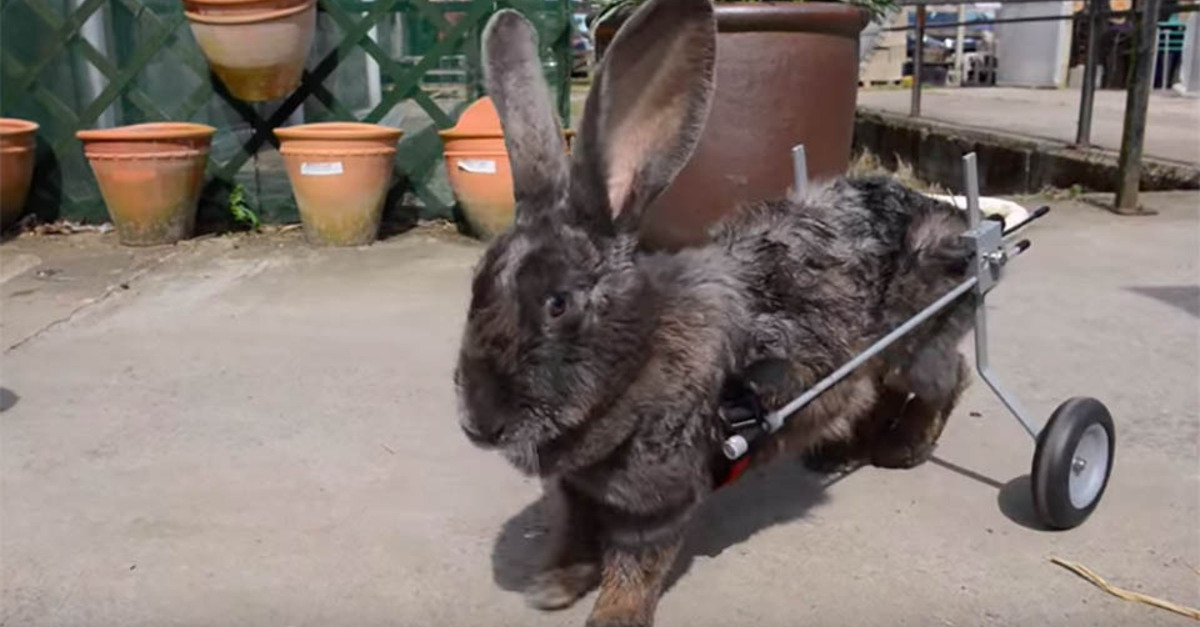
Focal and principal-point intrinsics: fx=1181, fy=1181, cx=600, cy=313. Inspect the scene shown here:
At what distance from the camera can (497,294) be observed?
1976 millimetres

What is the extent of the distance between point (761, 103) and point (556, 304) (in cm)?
284

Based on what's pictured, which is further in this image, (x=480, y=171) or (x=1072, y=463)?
(x=480, y=171)

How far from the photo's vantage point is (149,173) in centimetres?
589

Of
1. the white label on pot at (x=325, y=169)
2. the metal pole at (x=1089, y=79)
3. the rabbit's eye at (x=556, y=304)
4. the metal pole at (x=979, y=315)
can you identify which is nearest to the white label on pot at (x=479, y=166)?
the white label on pot at (x=325, y=169)

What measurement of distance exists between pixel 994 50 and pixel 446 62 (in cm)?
1269

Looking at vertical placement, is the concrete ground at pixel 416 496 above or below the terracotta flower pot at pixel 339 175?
below

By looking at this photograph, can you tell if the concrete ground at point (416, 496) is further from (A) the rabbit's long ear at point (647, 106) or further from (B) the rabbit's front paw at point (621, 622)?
(A) the rabbit's long ear at point (647, 106)

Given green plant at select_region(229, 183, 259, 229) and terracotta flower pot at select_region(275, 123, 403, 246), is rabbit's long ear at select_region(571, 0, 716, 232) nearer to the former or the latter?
terracotta flower pot at select_region(275, 123, 403, 246)

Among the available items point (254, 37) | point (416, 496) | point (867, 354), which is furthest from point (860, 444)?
point (254, 37)

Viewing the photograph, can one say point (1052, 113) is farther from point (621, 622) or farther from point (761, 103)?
point (621, 622)

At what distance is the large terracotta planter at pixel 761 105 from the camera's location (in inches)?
179

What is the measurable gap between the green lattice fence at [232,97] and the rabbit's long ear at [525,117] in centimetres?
428

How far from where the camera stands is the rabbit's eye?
6.49 ft

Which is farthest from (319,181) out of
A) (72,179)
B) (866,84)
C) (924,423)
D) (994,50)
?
(994,50)
